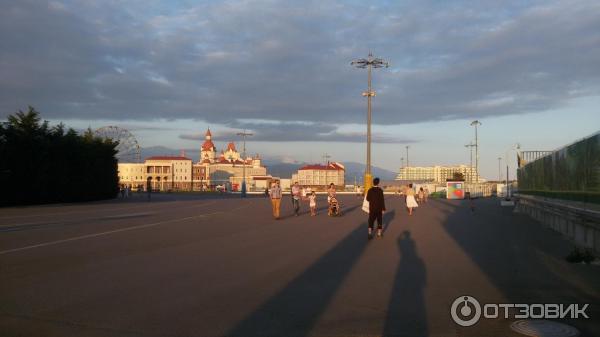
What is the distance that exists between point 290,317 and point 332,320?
0.49 meters

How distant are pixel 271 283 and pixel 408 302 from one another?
7.37 ft

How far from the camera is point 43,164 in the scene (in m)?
39.2

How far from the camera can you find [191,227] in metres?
20.3

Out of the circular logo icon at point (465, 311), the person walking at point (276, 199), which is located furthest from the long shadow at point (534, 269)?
the person walking at point (276, 199)

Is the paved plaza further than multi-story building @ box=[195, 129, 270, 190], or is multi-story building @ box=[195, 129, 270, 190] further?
multi-story building @ box=[195, 129, 270, 190]

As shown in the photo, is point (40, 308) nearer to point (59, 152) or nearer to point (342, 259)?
point (342, 259)

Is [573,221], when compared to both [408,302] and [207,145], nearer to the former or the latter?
[408,302]

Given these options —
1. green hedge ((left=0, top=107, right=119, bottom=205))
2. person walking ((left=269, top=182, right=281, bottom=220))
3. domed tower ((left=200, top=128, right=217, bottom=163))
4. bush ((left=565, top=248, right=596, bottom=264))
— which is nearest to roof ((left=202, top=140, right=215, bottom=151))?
domed tower ((left=200, top=128, right=217, bottom=163))

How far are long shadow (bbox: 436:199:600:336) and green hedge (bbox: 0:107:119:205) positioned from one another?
94.2 ft

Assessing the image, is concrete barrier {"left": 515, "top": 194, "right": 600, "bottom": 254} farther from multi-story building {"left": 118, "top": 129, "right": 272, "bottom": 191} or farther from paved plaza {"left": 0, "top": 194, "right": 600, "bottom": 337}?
multi-story building {"left": 118, "top": 129, "right": 272, "bottom": 191}

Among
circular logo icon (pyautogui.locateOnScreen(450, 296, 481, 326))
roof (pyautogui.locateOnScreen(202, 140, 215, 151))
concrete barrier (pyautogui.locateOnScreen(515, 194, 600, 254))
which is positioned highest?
roof (pyautogui.locateOnScreen(202, 140, 215, 151))

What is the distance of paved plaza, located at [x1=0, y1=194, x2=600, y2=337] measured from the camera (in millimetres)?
6766

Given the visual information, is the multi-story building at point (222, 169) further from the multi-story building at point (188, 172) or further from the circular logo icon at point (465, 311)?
the circular logo icon at point (465, 311)
